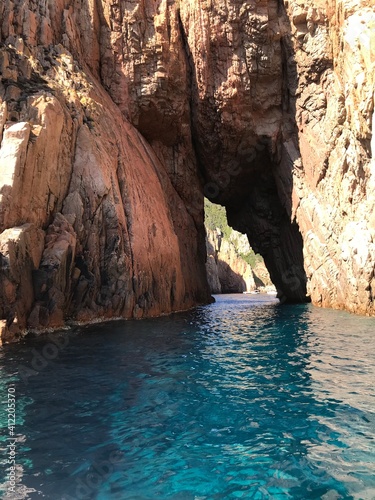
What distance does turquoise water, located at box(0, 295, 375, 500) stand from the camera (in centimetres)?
562

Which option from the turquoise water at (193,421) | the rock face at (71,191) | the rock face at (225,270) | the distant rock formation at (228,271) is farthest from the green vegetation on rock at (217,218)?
the turquoise water at (193,421)

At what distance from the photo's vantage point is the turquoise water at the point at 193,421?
562 centimetres

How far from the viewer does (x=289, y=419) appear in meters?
7.79

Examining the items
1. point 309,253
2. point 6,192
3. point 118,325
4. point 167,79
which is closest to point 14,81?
point 6,192

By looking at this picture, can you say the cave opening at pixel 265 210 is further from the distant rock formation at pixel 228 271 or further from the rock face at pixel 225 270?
the rock face at pixel 225 270

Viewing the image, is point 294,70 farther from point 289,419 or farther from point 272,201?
point 289,419

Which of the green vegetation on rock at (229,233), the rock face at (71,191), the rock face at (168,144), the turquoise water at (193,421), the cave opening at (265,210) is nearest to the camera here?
the turquoise water at (193,421)

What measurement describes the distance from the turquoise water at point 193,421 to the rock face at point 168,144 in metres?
8.41

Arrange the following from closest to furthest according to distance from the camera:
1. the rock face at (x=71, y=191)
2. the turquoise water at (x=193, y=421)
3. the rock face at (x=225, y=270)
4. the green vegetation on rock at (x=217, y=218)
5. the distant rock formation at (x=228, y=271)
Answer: the turquoise water at (x=193, y=421) → the rock face at (x=71, y=191) → the rock face at (x=225, y=270) → the distant rock formation at (x=228, y=271) → the green vegetation on rock at (x=217, y=218)

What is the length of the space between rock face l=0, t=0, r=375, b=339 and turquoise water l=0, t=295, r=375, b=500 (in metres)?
8.41

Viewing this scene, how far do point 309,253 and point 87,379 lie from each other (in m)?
24.9

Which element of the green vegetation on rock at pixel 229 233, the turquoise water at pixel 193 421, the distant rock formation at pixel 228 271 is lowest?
the turquoise water at pixel 193 421

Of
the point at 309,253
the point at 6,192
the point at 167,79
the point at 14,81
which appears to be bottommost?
the point at 309,253

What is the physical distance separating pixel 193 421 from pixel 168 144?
3339 centimetres
